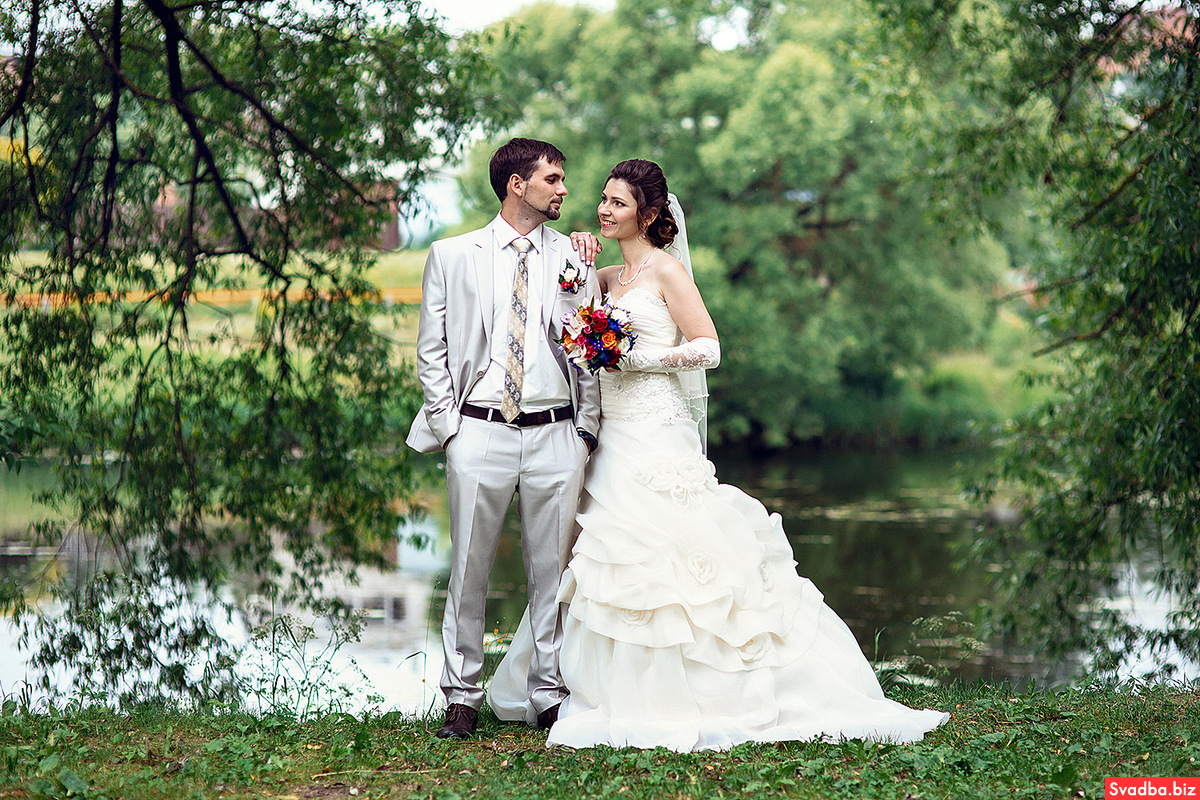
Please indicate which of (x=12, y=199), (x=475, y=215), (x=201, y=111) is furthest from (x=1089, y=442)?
(x=475, y=215)

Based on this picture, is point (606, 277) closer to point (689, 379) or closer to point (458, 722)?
point (689, 379)

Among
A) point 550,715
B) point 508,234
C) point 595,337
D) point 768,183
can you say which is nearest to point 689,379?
point 595,337

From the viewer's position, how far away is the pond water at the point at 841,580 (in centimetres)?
764

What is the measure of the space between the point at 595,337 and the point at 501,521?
0.81 meters

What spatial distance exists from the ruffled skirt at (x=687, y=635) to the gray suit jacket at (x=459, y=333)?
392 mm

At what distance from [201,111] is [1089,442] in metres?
6.62

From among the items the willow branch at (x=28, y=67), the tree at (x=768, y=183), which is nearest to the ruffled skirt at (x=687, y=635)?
the willow branch at (x=28, y=67)

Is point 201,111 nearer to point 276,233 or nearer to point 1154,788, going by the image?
point 276,233

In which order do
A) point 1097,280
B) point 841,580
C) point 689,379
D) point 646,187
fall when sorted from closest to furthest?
point 646,187 → point 689,379 → point 1097,280 → point 841,580

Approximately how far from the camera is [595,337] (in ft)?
13.0

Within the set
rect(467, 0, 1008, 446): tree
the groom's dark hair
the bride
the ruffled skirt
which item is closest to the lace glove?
the bride

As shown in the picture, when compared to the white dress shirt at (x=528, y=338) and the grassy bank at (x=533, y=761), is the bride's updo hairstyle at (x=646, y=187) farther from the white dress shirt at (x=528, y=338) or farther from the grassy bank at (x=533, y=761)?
the grassy bank at (x=533, y=761)

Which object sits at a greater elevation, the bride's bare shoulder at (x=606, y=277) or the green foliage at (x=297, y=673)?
the bride's bare shoulder at (x=606, y=277)

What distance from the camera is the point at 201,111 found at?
23.4ft
